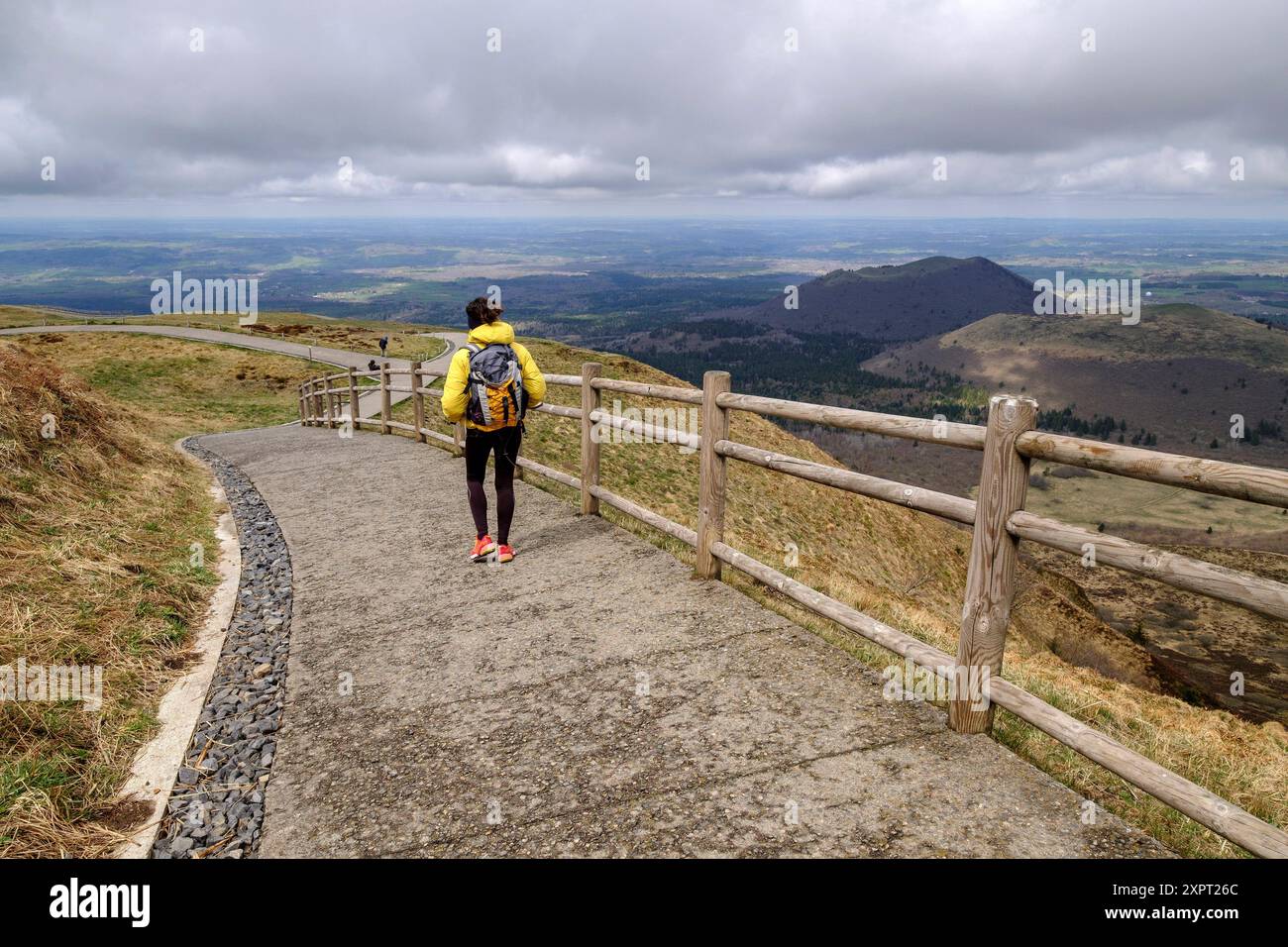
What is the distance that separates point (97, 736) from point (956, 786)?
205 inches

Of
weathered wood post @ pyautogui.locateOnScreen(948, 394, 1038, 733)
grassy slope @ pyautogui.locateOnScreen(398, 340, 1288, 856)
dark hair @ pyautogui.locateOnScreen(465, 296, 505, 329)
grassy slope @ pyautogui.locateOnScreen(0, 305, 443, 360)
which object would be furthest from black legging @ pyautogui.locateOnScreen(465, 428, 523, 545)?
grassy slope @ pyautogui.locateOnScreen(0, 305, 443, 360)

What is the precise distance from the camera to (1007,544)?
4199 millimetres

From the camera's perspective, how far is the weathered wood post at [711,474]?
6.73 meters

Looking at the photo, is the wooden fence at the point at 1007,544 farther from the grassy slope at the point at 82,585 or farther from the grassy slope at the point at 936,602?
the grassy slope at the point at 82,585

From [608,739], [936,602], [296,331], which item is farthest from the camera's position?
[296,331]

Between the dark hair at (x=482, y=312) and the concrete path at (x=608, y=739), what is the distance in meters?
2.55

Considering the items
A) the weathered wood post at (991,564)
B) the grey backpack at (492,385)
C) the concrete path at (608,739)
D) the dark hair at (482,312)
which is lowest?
the concrete path at (608,739)

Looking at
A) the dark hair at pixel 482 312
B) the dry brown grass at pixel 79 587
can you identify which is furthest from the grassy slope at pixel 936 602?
the dry brown grass at pixel 79 587

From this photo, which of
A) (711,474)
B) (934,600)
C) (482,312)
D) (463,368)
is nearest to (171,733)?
(463,368)

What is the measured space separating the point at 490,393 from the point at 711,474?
2286 mm

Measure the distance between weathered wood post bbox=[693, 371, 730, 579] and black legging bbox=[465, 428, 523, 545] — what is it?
6.56 feet

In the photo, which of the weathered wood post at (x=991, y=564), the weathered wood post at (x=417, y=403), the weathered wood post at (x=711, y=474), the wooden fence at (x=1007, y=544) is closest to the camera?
the wooden fence at (x=1007, y=544)

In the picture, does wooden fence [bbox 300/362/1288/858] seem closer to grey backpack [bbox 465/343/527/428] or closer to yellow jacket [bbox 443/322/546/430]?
grey backpack [bbox 465/343/527/428]

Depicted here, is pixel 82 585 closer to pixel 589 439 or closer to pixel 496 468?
pixel 496 468
